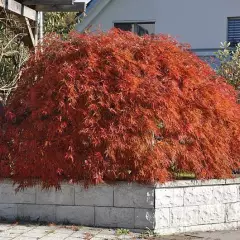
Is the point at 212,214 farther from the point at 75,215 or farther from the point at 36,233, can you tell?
the point at 36,233

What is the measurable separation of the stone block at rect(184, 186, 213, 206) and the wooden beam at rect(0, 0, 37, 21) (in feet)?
14.9

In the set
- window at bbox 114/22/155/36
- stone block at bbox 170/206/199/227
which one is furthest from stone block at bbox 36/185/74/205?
window at bbox 114/22/155/36

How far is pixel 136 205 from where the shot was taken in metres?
6.49

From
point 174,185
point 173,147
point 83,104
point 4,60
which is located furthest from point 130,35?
point 4,60

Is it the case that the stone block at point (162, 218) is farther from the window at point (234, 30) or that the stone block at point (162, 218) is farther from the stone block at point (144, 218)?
the window at point (234, 30)

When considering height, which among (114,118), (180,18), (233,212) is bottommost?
(233,212)

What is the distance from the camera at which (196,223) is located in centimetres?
672

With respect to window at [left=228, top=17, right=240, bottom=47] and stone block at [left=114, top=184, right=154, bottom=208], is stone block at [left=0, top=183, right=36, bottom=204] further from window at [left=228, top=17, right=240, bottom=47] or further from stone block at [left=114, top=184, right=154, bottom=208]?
window at [left=228, top=17, right=240, bottom=47]

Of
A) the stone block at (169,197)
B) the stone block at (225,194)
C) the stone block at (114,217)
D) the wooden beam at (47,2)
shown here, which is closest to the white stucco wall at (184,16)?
the wooden beam at (47,2)

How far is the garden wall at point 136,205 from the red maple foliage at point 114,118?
0.18 m

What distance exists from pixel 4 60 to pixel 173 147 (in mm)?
6835

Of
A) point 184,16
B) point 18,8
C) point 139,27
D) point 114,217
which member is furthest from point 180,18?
point 114,217

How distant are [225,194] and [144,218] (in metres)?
1.32

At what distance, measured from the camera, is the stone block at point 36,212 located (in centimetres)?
A: 676
